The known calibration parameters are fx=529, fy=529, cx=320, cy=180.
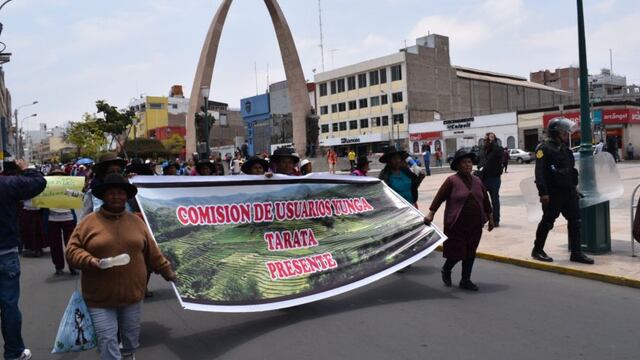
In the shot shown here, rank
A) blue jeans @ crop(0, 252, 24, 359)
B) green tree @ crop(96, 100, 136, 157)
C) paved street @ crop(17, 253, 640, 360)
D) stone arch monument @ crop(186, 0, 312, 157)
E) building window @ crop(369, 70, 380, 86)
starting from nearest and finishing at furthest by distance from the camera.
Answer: blue jeans @ crop(0, 252, 24, 359), paved street @ crop(17, 253, 640, 360), stone arch monument @ crop(186, 0, 312, 157), green tree @ crop(96, 100, 136, 157), building window @ crop(369, 70, 380, 86)

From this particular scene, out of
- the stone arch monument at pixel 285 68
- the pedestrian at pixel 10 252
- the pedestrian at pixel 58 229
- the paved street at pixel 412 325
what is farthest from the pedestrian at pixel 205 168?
the stone arch monument at pixel 285 68

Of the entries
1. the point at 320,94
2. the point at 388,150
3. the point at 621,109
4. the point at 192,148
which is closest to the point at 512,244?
the point at 388,150

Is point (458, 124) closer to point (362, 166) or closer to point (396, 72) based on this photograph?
point (396, 72)

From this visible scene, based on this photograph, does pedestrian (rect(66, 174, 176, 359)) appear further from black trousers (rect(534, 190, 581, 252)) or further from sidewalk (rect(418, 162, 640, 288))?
black trousers (rect(534, 190, 581, 252))

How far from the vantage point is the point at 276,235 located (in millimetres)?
5770

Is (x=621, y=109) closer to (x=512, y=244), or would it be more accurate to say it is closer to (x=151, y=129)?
(x=512, y=244)

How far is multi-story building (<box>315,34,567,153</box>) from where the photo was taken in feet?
209

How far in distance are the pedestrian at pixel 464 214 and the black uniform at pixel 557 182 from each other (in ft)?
4.03

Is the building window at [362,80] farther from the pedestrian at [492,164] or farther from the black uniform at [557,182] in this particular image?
the black uniform at [557,182]

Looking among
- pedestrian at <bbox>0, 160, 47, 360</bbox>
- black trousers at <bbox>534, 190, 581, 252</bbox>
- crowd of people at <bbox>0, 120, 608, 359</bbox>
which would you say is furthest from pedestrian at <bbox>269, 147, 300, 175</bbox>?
black trousers at <bbox>534, 190, 581, 252</bbox>

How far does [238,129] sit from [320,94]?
129 feet

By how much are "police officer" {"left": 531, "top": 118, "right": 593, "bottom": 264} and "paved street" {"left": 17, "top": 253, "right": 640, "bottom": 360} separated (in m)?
0.82

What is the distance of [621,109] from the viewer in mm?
44500

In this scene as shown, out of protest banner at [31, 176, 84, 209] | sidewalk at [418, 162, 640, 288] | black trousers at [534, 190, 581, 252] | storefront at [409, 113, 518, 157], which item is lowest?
sidewalk at [418, 162, 640, 288]
